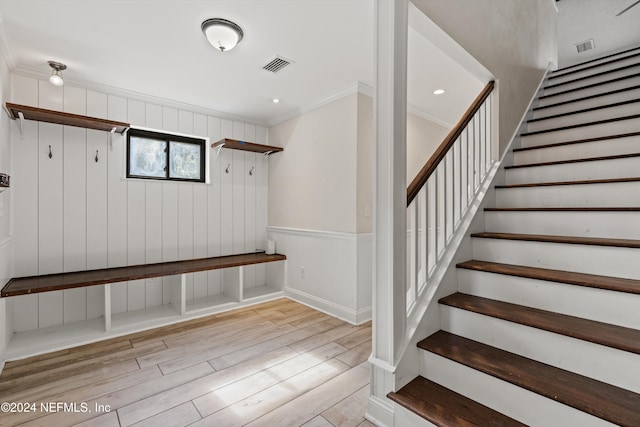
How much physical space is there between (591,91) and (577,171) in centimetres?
154

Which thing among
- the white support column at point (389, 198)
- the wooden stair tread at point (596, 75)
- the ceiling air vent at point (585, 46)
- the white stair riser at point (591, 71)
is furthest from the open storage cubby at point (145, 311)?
the ceiling air vent at point (585, 46)

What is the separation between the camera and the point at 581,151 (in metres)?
2.30

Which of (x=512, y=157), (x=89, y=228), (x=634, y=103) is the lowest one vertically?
(x=89, y=228)

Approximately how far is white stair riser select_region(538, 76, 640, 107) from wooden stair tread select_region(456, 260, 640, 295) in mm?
2344

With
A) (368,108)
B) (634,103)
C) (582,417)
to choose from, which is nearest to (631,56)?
(634,103)

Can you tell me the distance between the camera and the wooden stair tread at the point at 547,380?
1.07 meters

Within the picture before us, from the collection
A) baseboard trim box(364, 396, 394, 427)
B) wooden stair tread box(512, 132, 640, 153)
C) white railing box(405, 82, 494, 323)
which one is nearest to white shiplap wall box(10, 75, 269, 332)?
baseboard trim box(364, 396, 394, 427)

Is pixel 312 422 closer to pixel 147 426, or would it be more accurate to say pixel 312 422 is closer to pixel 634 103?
pixel 147 426

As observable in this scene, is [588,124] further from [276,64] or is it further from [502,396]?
[276,64]

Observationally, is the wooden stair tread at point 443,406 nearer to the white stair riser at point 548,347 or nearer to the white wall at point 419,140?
the white stair riser at point 548,347

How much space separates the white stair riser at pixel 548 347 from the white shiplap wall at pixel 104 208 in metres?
2.95

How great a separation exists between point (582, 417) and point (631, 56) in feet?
13.8

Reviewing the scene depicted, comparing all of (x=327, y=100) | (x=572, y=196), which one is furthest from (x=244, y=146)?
(x=572, y=196)

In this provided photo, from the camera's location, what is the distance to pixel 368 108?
10.3ft
